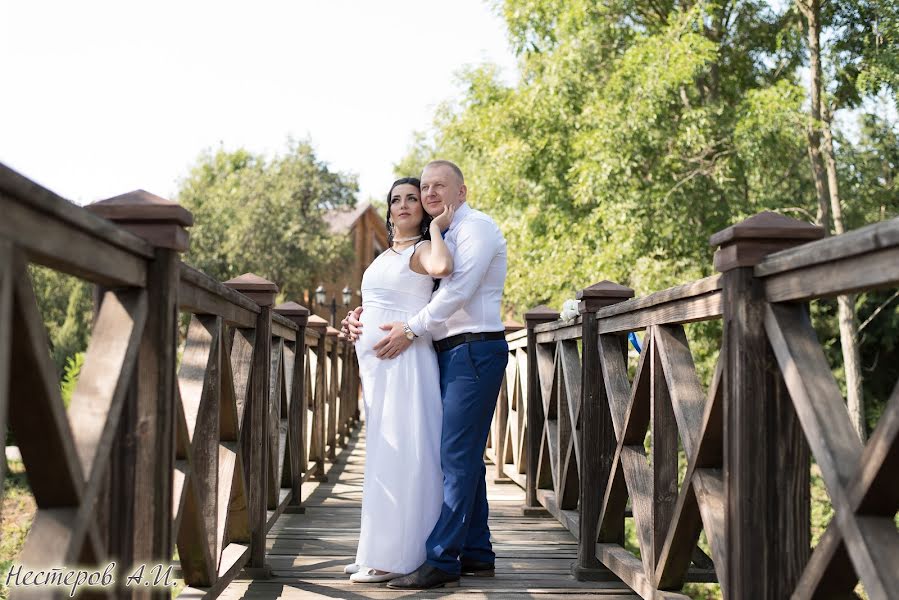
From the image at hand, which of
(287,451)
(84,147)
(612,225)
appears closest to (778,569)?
(287,451)

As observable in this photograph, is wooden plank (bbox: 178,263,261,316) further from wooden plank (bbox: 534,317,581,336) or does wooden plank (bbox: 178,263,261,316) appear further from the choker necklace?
wooden plank (bbox: 534,317,581,336)

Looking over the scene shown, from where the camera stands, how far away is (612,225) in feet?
49.8

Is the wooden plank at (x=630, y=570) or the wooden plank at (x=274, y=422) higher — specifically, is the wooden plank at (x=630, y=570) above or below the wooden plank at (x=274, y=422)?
below

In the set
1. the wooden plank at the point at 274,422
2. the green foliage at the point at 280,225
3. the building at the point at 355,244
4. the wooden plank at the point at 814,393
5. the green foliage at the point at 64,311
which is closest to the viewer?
the wooden plank at the point at 814,393

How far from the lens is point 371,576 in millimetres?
3744

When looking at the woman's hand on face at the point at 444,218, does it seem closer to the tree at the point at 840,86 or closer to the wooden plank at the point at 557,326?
the wooden plank at the point at 557,326

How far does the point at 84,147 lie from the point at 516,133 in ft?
116

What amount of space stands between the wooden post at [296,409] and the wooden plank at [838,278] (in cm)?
369

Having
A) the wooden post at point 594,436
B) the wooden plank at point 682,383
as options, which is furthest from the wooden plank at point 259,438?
the wooden plank at point 682,383

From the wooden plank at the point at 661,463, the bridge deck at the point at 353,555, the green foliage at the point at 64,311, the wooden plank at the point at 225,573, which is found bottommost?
the bridge deck at the point at 353,555

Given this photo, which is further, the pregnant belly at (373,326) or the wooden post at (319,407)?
the wooden post at (319,407)

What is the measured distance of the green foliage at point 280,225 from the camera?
129 ft

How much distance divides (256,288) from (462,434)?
1.06 meters

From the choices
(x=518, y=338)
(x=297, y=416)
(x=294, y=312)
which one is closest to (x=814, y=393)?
(x=294, y=312)
